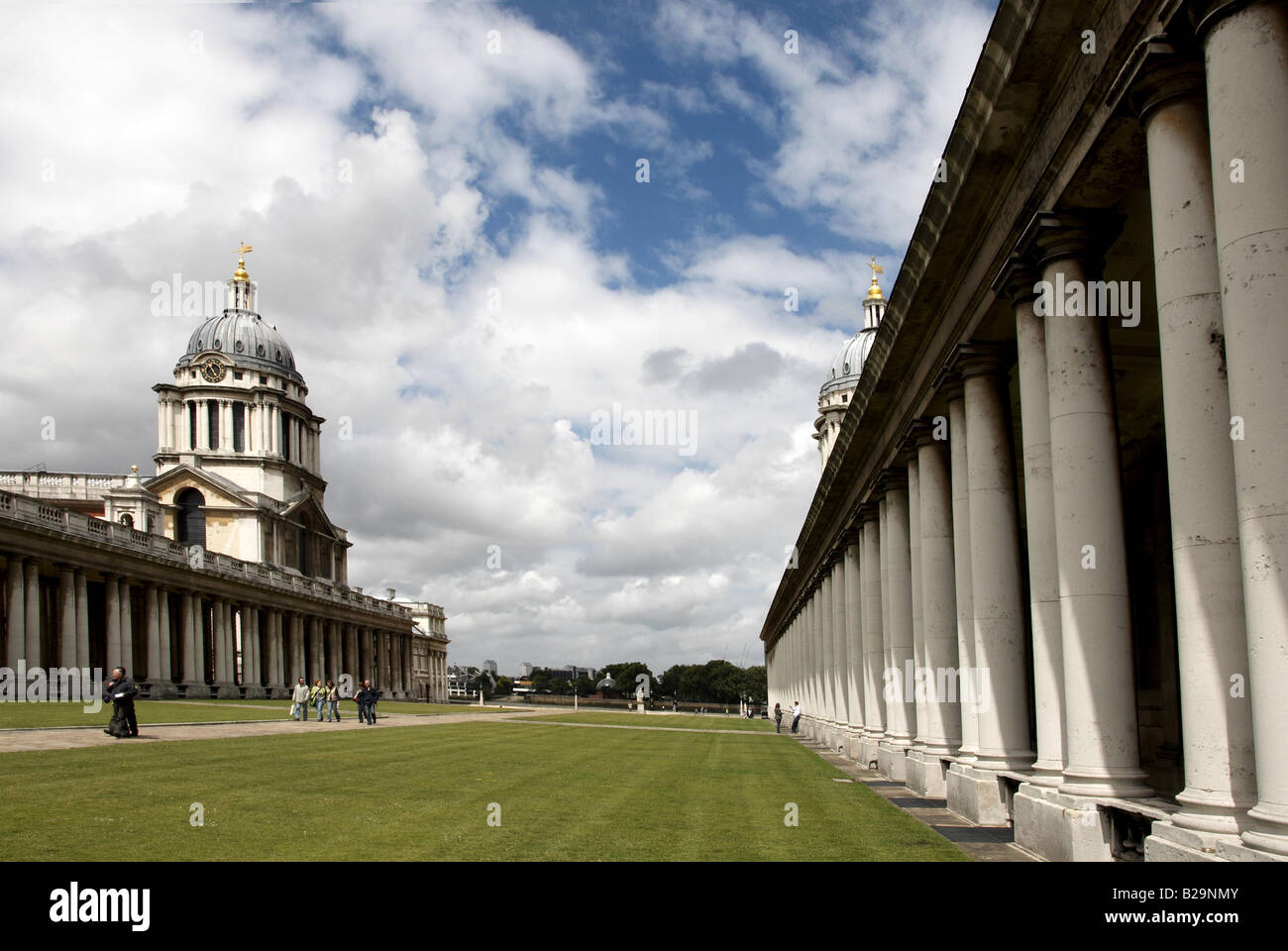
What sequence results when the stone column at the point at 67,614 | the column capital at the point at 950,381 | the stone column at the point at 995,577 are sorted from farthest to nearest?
the stone column at the point at 67,614, the column capital at the point at 950,381, the stone column at the point at 995,577

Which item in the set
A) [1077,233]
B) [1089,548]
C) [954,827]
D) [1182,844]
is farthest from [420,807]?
[1077,233]

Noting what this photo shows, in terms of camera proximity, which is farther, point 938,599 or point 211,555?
point 211,555

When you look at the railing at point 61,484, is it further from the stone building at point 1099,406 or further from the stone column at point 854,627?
the stone building at point 1099,406

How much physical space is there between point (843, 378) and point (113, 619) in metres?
97.3

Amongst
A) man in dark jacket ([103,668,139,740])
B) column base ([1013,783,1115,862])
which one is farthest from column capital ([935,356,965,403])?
man in dark jacket ([103,668,139,740])

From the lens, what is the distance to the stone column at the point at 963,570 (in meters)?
21.5

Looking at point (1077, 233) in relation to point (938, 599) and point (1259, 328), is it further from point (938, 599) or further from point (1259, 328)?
point (938, 599)

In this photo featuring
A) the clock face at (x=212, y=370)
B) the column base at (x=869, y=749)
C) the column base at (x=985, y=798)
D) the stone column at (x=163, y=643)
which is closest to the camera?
the column base at (x=985, y=798)

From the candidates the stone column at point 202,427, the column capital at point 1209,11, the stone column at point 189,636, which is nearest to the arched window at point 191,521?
the stone column at point 202,427

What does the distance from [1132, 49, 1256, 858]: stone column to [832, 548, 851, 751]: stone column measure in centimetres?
3326

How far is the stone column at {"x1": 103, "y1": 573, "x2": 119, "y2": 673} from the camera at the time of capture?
72375mm

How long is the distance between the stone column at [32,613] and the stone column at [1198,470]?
64.9 metres

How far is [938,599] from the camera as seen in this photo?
2577 cm

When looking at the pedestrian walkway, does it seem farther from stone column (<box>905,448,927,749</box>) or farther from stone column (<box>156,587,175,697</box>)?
stone column (<box>156,587,175,697</box>)
